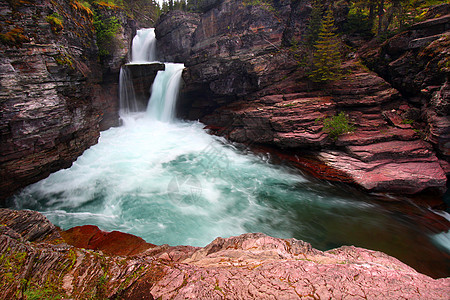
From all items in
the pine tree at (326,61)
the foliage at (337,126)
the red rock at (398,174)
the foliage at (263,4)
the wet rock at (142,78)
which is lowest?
the red rock at (398,174)

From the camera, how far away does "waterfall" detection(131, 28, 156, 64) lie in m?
23.9

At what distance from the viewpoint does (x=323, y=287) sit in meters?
2.76

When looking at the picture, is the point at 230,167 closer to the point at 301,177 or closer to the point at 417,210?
the point at 301,177

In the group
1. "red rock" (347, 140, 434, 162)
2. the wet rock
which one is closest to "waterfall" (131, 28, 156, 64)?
the wet rock

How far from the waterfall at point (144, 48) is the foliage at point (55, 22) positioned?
46.8ft

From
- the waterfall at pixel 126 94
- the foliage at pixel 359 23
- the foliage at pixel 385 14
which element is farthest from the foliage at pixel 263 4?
the waterfall at pixel 126 94

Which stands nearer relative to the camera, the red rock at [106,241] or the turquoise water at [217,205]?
the red rock at [106,241]

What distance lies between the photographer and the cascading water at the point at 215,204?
275 inches

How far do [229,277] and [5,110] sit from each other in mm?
10680

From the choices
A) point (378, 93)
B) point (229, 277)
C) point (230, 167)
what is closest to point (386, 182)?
point (378, 93)

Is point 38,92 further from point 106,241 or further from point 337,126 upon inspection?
point 337,126

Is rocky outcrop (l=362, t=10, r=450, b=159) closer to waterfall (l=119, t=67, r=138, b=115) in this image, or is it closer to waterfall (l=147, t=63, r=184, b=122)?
waterfall (l=147, t=63, r=184, b=122)

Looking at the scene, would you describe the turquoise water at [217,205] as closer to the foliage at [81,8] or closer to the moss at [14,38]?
the moss at [14,38]

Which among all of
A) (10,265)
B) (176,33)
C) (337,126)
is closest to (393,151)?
(337,126)
